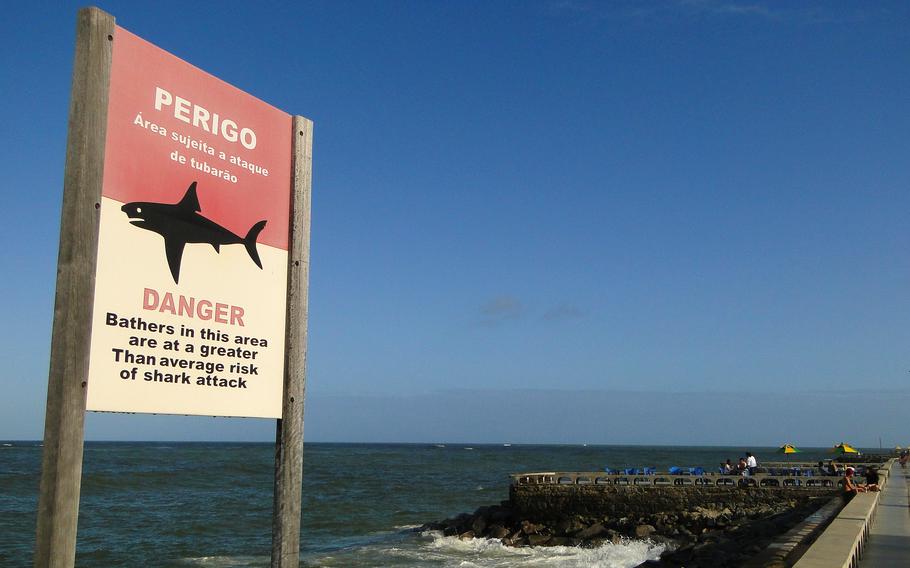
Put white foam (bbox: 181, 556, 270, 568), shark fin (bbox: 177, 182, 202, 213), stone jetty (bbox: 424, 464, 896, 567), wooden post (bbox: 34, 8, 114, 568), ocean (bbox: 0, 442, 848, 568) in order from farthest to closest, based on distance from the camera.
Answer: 1. stone jetty (bbox: 424, 464, 896, 567)
2. ocean (bbox: 0, 442, 848, 568)
3. white foam (bbox: 181, 556, 270, 568)
4. shark fin (bbox: 177, 182, 202, 213)
5. wooden post (bbox: 34, 8, 114, 568)

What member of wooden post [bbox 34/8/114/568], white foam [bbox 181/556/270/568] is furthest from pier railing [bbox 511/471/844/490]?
wooden post [bbox 34/8/114/568]

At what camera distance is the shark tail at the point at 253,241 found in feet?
14.3

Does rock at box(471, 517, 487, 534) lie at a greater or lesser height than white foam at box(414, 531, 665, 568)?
greater

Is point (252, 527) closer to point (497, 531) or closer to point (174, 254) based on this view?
point (497, 531)

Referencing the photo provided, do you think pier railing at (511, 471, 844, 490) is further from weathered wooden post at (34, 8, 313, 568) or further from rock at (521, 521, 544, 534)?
weathered wooden post at (34, 8, 313, 568)

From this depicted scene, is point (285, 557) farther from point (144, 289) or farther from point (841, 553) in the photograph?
point (841, 553)

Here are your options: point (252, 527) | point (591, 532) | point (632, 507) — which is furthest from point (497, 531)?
point (252, 527)

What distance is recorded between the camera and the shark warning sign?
3.68 m

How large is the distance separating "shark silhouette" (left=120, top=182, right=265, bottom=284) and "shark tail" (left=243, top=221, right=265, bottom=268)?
11 cm

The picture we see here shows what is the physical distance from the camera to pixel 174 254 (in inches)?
155

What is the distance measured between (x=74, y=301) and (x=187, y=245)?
641 mm

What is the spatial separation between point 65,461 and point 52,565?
17.1 inches

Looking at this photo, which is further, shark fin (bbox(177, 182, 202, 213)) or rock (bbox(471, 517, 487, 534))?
rock (bbox(471, 517, 487, 534))

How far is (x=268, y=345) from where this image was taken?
4.45m
